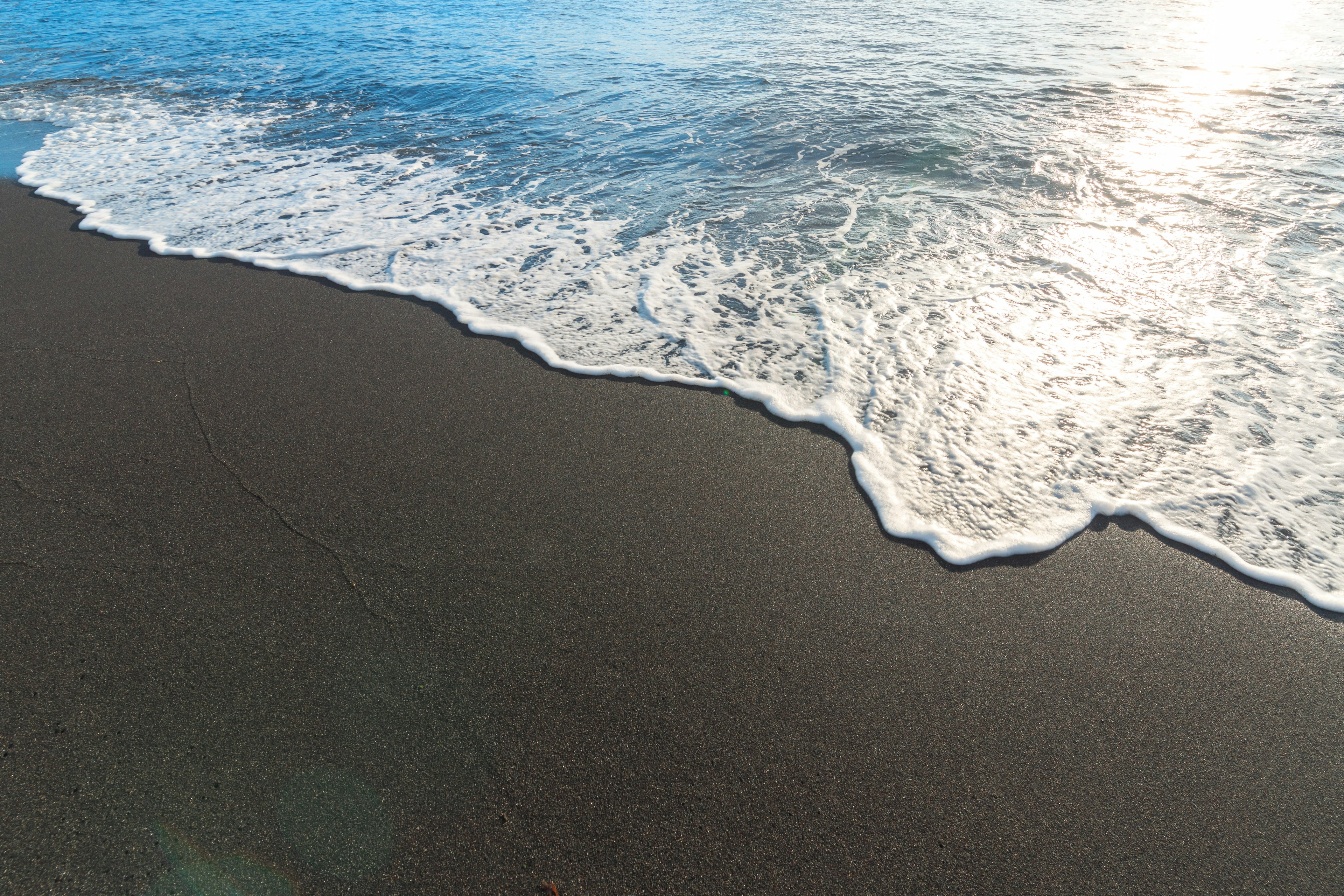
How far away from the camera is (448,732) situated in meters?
2.19

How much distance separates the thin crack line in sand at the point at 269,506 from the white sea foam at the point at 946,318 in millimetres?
1623

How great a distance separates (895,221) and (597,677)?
5088mm

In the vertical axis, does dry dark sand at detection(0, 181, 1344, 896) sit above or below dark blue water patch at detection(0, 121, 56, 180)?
below

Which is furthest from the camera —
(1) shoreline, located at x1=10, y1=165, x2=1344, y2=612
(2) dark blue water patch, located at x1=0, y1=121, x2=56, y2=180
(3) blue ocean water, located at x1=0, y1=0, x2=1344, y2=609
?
(2) dark blue water patch, located at x1=0, y1=121, x2=56, y2=180

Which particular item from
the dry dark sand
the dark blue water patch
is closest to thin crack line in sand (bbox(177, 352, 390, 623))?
the dry dark sand

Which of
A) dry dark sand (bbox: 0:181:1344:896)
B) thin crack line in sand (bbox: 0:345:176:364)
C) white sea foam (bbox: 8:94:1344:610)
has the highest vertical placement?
white sea foam (bbox: 8:94:1344:610)

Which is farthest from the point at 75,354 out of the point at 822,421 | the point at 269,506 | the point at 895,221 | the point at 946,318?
the point at 895,221

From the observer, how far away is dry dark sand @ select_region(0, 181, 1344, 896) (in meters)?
1.92

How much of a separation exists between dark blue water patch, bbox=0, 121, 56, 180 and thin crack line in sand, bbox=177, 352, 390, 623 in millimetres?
6352

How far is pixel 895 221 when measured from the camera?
5.93 metres

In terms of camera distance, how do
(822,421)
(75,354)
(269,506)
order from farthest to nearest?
(75,354), (822,421), (269,506)

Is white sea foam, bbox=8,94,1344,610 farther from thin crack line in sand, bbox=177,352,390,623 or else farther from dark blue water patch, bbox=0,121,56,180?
thin crack line in sand, bbox=177,352,390,623

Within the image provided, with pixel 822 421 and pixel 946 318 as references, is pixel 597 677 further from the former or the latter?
pixel 946 318

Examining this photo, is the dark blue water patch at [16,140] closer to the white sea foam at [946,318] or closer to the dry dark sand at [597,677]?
the white sea foam at [946,318]
